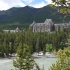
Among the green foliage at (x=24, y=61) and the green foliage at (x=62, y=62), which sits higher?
the green foliage at (x=62, y=62)

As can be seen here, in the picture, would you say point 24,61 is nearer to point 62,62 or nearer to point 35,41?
point 62,62

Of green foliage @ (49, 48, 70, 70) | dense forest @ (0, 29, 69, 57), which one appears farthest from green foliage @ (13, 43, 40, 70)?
dense forest @ (0, 29, 69, 57)

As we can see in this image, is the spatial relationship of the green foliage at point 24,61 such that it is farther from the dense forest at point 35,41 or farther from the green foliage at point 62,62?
the dense forest at point 35,41

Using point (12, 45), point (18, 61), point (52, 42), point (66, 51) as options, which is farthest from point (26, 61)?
point (52, 42)

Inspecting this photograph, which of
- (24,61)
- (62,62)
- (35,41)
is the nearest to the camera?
(62,62)

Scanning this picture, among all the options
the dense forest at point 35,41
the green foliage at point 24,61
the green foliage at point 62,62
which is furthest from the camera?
the dense forest at point 35,41

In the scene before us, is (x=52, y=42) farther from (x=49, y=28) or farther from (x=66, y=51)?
(x=66, y=51)

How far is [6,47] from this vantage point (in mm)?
103688

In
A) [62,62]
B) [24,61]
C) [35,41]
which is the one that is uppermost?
[62,62]

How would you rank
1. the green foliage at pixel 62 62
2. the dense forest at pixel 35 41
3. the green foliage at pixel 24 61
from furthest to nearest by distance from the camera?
the dense forest at pixel 35 41 → the green foliage at pixel 24 61 → the green foliage at pixel 62 62

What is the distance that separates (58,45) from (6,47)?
27279mm

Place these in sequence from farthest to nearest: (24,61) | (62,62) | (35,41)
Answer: (35,41), (24,61), (62,62)

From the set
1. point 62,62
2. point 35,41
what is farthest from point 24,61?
point 35,41

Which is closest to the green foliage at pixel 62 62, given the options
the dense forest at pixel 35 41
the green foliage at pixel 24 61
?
the green foliage at pixel 24 61
